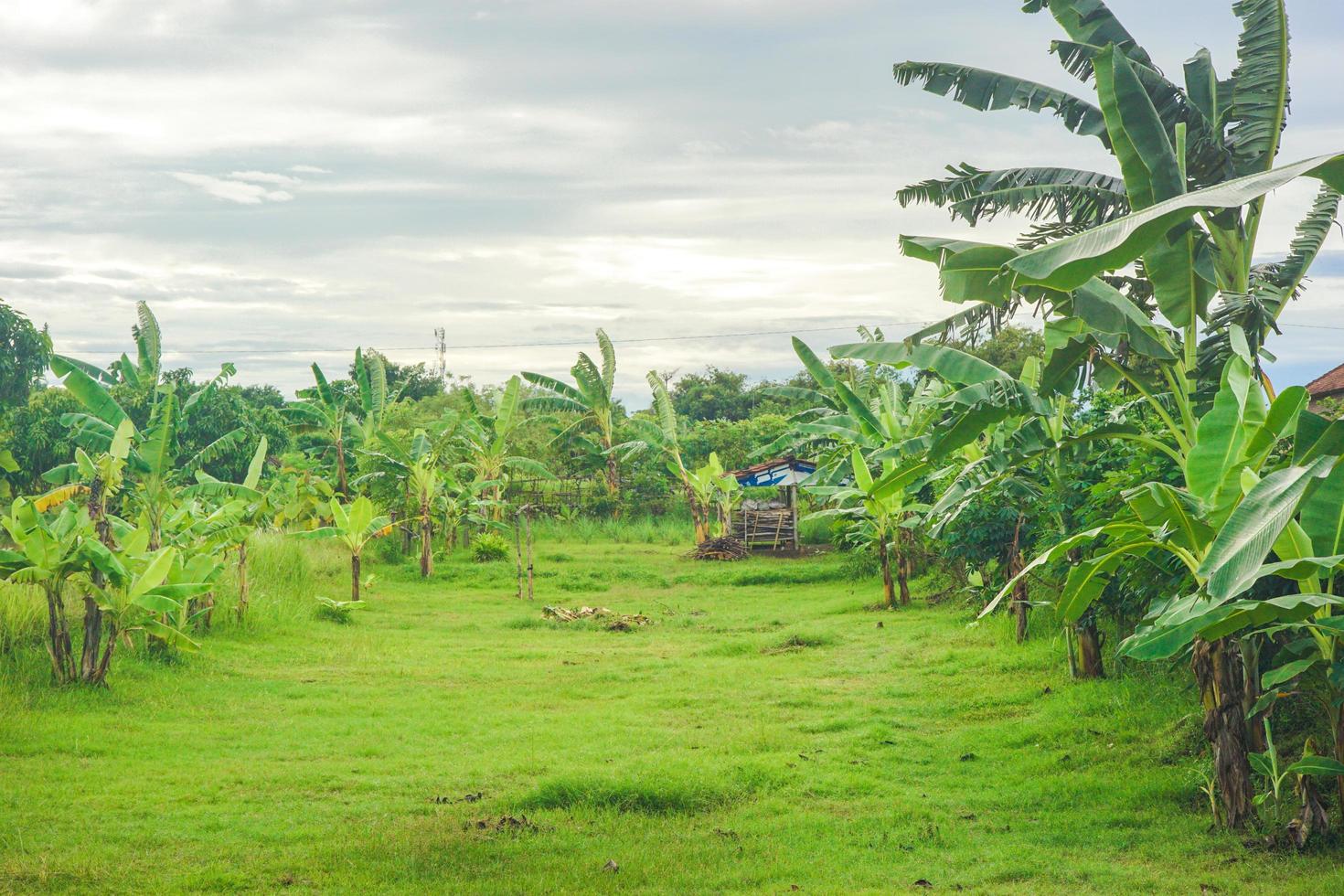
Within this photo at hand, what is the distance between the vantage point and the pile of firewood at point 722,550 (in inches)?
851

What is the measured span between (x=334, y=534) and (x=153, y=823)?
988 centimetres

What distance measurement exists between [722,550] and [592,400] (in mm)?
6761

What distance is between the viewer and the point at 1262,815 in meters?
5.71

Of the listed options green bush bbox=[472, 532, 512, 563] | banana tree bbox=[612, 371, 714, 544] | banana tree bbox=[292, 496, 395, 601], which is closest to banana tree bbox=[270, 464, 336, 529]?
banana tree bbox=[292, 496, 395, 601]

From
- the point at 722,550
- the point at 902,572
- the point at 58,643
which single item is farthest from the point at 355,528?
the point at 722,550

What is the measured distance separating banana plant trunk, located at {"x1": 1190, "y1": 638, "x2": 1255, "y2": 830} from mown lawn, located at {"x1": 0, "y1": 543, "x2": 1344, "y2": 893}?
0.71 feet

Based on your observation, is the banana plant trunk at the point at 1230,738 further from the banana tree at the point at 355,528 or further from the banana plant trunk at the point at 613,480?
the banana plant trunk at the point at 613,480

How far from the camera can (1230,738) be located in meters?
5.62

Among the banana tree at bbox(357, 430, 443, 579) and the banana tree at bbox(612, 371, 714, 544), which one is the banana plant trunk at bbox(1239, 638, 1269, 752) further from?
the banana tree at bbox(612, 371, 714, 544)

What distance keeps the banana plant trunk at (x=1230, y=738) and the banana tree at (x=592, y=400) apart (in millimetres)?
20296

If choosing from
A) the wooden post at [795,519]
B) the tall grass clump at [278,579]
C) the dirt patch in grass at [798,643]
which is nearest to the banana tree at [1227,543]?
the dirt patch in grass at [798,643]

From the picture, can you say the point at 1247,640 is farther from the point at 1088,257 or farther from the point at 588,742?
the point at 588,742

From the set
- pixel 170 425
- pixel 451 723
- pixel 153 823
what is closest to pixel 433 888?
pixel 153 823

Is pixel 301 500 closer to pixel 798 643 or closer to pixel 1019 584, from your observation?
pixel 798 643
